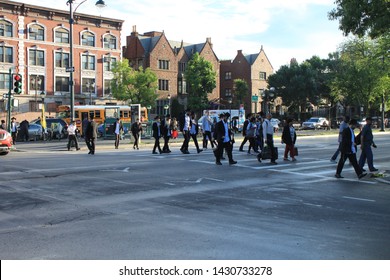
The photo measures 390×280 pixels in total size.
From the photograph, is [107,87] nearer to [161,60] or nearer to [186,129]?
[161,60]

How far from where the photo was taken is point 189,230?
21.9 ft

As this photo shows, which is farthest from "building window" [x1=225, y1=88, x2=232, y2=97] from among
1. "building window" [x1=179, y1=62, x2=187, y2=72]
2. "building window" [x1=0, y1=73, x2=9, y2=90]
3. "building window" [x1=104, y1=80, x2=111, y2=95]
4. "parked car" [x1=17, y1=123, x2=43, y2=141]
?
"parked car" [x1=17, y1=123, x2=43, y2=141]

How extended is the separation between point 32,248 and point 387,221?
542 cm

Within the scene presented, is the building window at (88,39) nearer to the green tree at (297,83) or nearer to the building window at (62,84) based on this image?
the building window at (62,84)

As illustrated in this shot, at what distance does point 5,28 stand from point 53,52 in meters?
6.05

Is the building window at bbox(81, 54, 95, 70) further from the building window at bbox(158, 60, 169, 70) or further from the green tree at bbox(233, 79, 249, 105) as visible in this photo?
the green tree at bbox(233, 79, 249, 105)

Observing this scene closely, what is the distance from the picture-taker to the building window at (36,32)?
176ft

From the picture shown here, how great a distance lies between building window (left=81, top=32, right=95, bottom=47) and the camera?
5850 centimetres

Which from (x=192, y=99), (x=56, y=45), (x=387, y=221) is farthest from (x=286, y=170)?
(x=192, y=99)

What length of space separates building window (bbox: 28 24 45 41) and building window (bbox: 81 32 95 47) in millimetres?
5246

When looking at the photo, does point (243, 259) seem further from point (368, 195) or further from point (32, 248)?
point (368, 195)

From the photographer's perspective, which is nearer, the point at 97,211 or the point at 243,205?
the point at 97,211

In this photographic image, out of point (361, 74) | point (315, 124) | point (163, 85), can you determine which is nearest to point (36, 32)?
point (163, 85)

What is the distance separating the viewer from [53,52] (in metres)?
55.8
